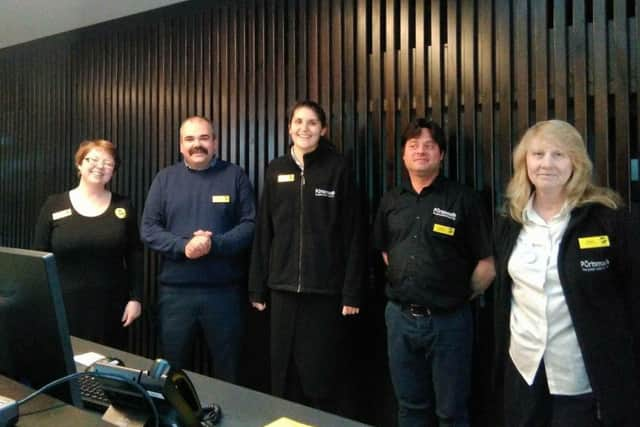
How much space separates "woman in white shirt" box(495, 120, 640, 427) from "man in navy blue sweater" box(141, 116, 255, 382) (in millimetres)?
1613

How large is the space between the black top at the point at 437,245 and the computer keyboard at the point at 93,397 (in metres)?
1.51

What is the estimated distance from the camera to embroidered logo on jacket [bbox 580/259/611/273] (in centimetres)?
180

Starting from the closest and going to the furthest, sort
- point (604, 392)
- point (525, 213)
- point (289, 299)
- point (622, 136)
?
point (604, 392)
point (525, 213)
point (622, 136)
point (289, 299)

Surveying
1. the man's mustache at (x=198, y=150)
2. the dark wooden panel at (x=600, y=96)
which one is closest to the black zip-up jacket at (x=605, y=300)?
the dark wooden panel at (x=600, y=96)

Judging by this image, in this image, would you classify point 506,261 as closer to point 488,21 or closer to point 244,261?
point 488,21

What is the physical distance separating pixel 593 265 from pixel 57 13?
4.54 m

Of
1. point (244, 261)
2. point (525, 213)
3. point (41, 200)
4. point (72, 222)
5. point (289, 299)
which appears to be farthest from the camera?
point (41, 200)

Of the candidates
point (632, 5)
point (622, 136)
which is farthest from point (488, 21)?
point (622, 136)

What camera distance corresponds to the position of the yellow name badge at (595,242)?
1820 millimetres

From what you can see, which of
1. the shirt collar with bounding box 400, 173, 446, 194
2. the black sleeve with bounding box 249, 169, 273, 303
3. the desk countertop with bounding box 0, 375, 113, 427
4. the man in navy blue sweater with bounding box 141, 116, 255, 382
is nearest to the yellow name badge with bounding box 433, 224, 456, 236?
the shirt collar with bounding box 400, 173, 446, 194

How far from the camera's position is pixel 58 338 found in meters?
1.02

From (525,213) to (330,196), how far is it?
1069 millimetres

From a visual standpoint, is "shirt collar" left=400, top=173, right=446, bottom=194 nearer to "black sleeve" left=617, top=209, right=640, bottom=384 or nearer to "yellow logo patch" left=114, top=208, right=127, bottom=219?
"black sleeve" left=617, top=209, right=640, bottom=384

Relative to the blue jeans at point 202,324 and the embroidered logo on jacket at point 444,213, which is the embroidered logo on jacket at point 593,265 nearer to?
the embroidered logo on jacket at point 444,213
